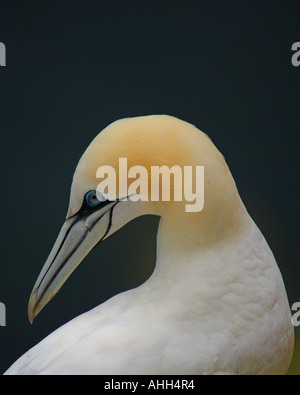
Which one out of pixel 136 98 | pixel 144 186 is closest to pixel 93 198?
pixel 144 186

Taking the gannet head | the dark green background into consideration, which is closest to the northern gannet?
the gannet head

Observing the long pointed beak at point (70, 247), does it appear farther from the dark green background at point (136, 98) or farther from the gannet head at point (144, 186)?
the dark green background at point (136, 98)

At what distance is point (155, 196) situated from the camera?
184 cm

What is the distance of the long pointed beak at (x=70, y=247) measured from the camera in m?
1.86

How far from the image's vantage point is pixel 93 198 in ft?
5.98

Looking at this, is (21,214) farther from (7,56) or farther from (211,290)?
(211,290)

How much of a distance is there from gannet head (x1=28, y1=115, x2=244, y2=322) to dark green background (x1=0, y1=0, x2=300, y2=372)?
757 mm

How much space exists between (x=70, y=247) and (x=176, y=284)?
1.17 feet

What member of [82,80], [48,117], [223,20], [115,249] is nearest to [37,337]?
[115,249]

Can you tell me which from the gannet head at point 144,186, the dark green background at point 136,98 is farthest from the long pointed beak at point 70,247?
the dark green background at point 136,98

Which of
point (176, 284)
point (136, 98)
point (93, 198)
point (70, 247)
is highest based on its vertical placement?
point (136, 98)

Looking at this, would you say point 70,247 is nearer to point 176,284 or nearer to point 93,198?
point 93,198

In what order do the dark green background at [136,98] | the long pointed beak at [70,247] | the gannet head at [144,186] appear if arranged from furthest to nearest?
the dark green background at [136,98]
the long pointed beak at [70,247]
the gannet head at [144,186]

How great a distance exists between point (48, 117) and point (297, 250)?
3.99ft
